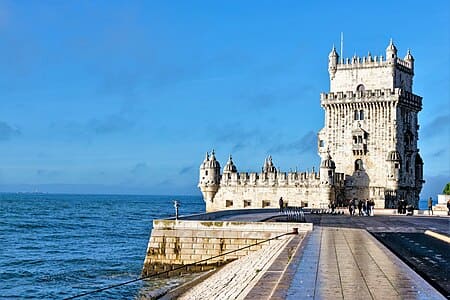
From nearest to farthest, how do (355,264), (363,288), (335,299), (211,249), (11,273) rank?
1. (335,299)
2. (363,288)
3. (355,264)
4. (211,249)
5. (11,273)

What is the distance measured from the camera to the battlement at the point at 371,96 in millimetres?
73500

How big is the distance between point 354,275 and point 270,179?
60088 mm

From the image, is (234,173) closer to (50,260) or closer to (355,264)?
(50,260)

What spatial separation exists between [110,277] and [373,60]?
47.4m

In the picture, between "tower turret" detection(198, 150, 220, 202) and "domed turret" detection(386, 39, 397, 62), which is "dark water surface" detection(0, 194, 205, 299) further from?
"domed turret" detection(386, 39, 397, 62)

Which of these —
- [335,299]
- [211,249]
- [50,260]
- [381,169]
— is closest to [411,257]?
[335,299]

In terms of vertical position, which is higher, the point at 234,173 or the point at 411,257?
the point at 234,173

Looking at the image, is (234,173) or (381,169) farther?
(234,173)

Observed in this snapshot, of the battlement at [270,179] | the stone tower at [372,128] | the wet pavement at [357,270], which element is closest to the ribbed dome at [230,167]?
the battlement at [270,179]

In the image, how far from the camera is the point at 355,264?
2030 centimetres

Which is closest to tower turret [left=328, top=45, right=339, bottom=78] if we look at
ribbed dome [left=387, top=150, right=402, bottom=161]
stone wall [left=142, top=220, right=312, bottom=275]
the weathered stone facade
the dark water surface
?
the weathered stone facade

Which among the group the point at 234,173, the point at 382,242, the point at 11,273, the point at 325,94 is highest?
the point at 325,94

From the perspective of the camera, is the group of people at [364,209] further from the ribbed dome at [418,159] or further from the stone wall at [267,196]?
the ribbed dome at [418,159]

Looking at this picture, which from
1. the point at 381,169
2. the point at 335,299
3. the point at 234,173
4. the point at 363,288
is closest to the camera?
the point at 335,299
